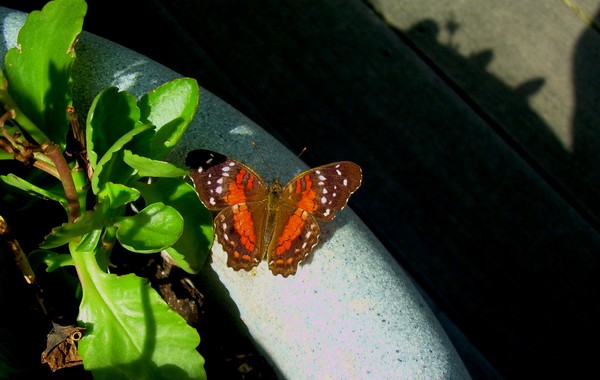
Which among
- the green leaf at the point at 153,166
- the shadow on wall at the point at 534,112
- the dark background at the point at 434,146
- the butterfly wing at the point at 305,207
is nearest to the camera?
the green leaf at the point at 153,166

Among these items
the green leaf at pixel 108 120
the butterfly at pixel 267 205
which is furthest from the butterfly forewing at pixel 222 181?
the green leaf at pixel 108 120

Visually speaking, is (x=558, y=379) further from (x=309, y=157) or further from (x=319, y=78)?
(x=319, y=78)

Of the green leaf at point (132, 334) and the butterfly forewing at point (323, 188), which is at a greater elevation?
the butterfly forewing at point (323, 188)

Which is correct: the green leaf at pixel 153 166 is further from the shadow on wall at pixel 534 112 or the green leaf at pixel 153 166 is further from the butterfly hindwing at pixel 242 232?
the shadow on wall at pixel 534 112

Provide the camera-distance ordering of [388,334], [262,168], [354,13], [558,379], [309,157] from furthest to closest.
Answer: [354,13] → [309,157] → [558,379] → [262,168] → [388,334]

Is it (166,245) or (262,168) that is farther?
(262,168)

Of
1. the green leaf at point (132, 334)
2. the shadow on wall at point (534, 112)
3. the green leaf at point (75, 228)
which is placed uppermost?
the shadow on wall at point (534, 112)

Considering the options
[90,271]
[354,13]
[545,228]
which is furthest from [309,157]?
[90,271]

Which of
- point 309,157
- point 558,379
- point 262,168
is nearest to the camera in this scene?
point 262,168

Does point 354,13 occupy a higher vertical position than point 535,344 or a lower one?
higher
